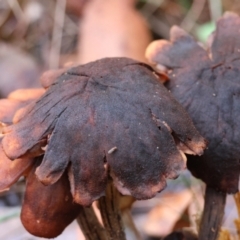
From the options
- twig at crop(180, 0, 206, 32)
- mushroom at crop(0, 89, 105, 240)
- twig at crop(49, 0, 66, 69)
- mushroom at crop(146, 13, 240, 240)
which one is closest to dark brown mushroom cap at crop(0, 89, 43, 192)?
mushroom at crop(0, 89, 105, 240)

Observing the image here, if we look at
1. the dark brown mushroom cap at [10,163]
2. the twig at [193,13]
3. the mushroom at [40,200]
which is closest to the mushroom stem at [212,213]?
the mushroom at [40,200]

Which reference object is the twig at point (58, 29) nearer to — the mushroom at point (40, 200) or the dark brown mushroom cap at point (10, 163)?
the dark brown mushroom cap at point (10, 163)

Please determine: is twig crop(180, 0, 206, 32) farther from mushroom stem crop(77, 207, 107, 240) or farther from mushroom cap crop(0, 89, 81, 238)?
mushroom cap crop(0, 89, 81, 238)

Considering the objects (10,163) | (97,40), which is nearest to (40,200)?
(10,163)

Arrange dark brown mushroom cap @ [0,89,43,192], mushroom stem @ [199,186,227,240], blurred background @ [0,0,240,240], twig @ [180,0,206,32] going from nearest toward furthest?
1. dark brown mushroom cap @ [0,89,43,192]
2. mushroom stem @ [199,186,227,240]
3. blurred background @ [0,0,240,240]
4. twig @ [180,0,206,32]

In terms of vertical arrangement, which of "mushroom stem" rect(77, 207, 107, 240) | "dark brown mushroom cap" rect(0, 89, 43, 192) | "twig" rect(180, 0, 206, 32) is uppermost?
"dark brown mushroom cap" rect(0, 89, 43, 192)

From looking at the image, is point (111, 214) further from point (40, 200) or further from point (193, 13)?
point (193, 13)

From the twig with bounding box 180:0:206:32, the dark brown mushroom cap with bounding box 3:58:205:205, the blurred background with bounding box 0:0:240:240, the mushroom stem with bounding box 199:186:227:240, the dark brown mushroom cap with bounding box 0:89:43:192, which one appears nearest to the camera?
the dark brown mushroom cap with bounding box 3:58:205:205
